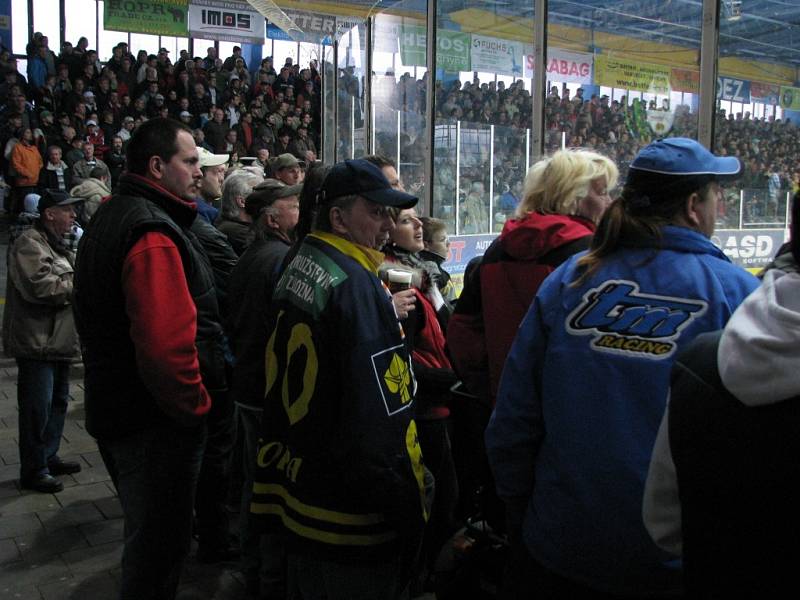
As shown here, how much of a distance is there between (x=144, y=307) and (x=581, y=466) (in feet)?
4.79

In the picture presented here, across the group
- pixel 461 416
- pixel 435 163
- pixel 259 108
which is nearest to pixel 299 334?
pixel 461 416

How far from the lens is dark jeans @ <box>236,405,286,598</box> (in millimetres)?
3018

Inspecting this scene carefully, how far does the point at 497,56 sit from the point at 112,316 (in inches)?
145

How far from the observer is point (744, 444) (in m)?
1.05

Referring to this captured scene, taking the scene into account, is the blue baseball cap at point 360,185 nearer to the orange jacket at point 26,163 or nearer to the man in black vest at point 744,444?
the man in black vest at point 744,444

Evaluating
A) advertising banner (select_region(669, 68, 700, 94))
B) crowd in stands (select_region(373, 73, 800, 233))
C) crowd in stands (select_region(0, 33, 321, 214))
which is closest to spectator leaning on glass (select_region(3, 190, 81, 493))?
crowd in stands (select_region(373, 73, 800, 233))

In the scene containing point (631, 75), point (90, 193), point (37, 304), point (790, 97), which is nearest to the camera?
point (790, 97)

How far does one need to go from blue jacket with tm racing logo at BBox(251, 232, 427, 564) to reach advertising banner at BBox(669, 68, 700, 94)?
2330 millimetres

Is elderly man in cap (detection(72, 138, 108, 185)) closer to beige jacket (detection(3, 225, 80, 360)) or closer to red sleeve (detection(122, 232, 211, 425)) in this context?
beige jacket (detection(3, 225, 80, 360))

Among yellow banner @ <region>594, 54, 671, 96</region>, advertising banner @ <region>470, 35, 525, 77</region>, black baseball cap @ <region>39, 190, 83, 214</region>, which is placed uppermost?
advertising banner @ <region>470, 35, 525, 77</region>

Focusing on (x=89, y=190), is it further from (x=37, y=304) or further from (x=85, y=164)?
(x=85, y=164)

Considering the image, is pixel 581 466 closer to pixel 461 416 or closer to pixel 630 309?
pixel 630 309

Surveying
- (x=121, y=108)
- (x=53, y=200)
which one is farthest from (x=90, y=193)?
(x=121, y=108)

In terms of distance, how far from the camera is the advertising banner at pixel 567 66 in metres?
4.64
